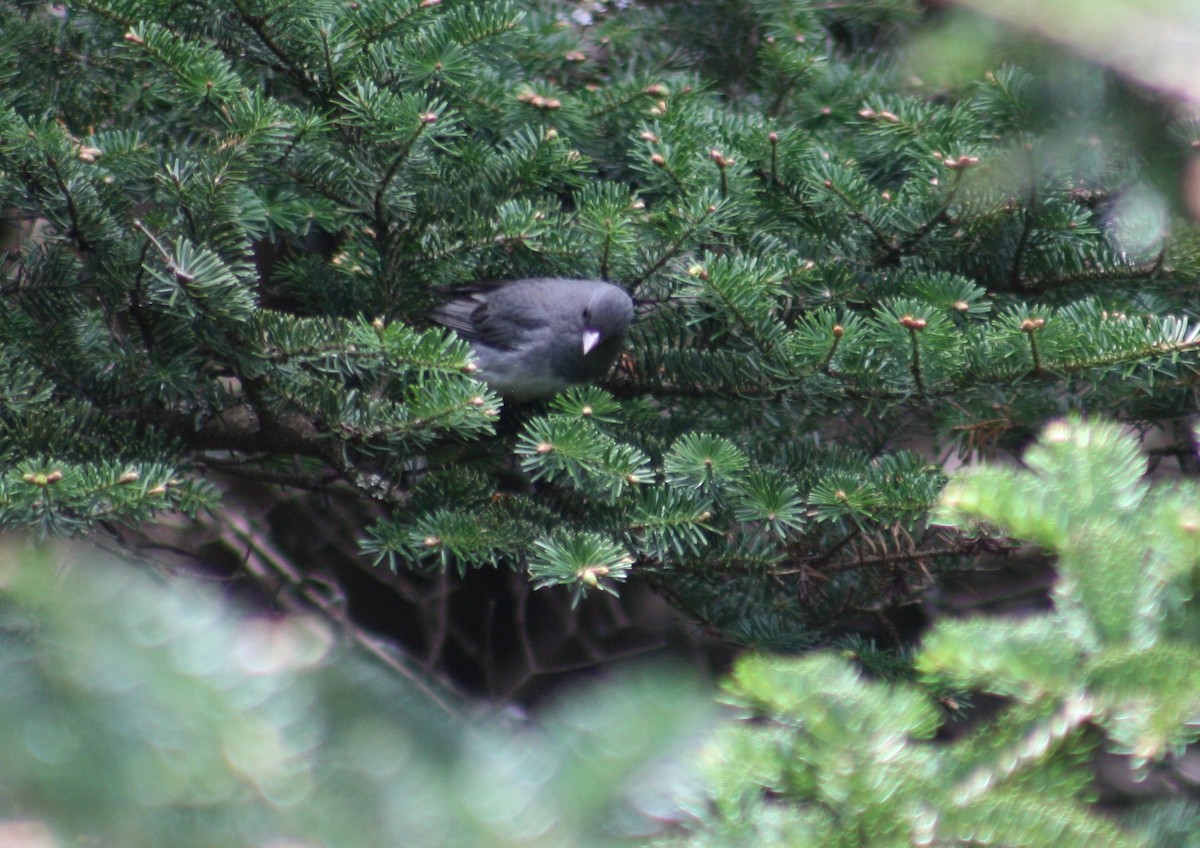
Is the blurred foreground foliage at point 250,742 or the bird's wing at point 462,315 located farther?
the bird's wing at point 462,315

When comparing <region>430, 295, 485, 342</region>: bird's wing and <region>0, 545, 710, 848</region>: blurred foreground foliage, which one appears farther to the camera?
<region>430, 295, 485, 342</region>: bird's wing

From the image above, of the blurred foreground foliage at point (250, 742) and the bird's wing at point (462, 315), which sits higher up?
the blurred foreground foliage at point (250, 742)

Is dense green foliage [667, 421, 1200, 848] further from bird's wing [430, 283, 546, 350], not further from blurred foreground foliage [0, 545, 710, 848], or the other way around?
bird's wing [430, 283, 546, 350]

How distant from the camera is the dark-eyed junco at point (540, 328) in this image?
4.72 feet

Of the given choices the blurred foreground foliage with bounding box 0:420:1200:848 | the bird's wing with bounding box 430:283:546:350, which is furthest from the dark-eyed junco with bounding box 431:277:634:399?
the blurred foreground foliage with bounding box 0:420:1200:848

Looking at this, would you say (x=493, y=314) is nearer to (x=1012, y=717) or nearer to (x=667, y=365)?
(x=667, y=365)

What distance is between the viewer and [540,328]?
1.61m

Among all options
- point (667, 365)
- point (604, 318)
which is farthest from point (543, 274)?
point (667, 365)

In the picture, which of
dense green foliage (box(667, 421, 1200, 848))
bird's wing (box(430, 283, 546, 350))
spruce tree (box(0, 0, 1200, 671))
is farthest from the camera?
bird's wing (box(430, 283, 546, 350))

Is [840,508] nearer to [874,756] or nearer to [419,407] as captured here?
[419,407]

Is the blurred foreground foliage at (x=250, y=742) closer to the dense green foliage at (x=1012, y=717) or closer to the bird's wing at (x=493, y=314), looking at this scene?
the dense green foliage at (x=1012, y=717)

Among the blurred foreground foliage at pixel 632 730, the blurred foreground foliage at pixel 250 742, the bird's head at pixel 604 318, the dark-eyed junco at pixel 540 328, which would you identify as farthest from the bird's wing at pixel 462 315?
the blurred foreground foliage at pixel 250 742

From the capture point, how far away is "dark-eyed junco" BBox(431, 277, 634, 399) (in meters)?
1.44

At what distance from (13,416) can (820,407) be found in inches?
36.7
